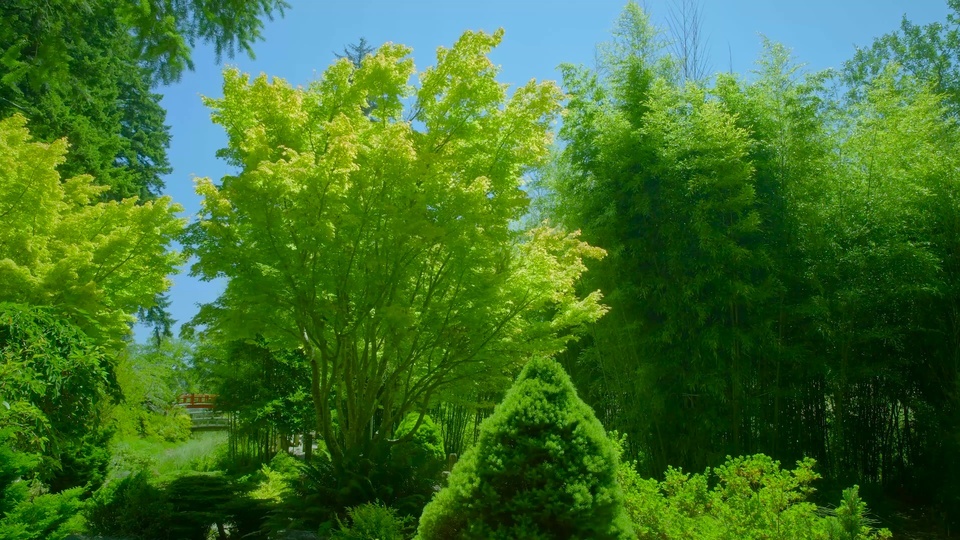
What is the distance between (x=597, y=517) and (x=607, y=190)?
418 centimetres

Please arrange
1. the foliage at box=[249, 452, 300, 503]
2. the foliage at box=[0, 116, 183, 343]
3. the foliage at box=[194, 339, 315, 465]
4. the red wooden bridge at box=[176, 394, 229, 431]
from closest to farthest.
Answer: the foliage at box=[249, 452, 300, 503] → the foliage at box=[0, 116, 183, 343] → the foliage at box=[194, 339, 315, 465] → the red wooden bridge at box=[176, 394, 229, 431]

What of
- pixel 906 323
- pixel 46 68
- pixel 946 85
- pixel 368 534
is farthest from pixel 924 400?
pixel 46 68

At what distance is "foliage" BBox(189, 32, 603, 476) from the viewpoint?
518 centimetres

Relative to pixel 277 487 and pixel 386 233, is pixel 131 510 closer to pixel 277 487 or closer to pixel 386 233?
pixel 277 487

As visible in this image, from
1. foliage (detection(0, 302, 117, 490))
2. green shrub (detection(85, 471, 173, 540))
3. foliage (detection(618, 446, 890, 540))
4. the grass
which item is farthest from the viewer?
the grass

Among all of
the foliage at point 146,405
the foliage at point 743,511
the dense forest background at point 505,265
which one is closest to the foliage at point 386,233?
the dense forest background at point 505,265

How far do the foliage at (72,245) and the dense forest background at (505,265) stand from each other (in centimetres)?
3

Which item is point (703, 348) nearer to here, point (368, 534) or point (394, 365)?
point (394, 365)

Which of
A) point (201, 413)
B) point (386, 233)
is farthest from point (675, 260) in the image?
point (201, 413)

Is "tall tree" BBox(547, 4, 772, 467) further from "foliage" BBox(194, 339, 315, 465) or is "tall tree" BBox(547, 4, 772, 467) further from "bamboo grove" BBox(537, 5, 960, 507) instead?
"foliage" BBox(194, 339, 315, 465)

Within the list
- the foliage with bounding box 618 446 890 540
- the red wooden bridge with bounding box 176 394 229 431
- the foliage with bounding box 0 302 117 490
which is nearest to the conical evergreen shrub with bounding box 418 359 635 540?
the foliage with bounding box 618 446 890 540

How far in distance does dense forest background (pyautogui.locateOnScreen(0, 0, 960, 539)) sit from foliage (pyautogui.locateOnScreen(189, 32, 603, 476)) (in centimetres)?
3

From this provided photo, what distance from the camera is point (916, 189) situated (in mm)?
5957

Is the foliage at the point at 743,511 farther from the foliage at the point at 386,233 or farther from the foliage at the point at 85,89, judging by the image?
the foliage at the point at 85,89
